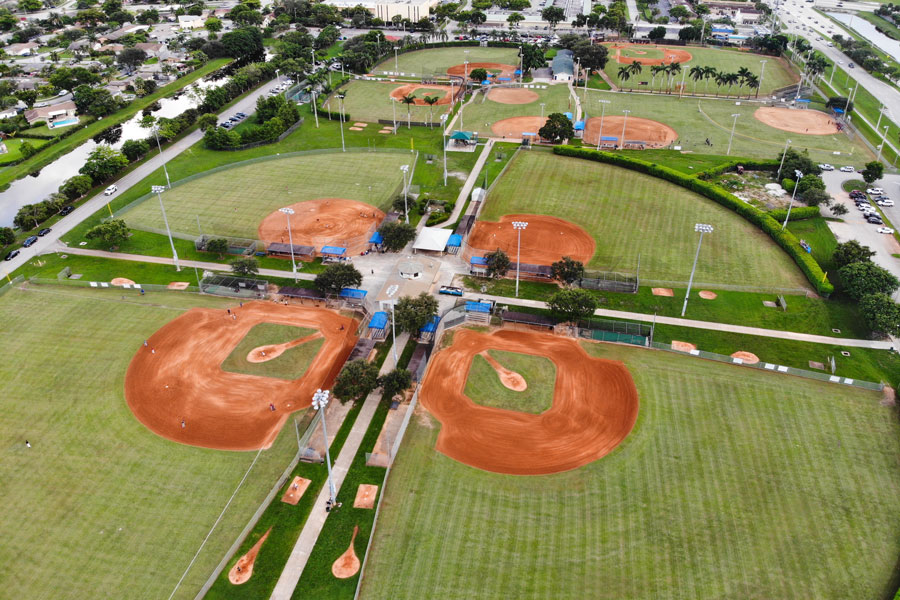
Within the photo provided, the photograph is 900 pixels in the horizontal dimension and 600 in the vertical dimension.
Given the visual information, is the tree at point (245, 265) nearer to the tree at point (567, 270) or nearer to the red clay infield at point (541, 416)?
the red clay infield at point (541, 416)

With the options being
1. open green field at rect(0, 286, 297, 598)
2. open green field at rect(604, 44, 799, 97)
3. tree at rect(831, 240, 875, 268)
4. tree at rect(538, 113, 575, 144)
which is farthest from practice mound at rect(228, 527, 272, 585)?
open green field at rect(604, 44, 799, 97)

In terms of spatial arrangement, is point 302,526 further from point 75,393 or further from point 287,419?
point 75,393

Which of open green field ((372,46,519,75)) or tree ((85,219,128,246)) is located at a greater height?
open green field ((372,46,519,75))

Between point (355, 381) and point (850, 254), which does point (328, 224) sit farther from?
point (850, 254)

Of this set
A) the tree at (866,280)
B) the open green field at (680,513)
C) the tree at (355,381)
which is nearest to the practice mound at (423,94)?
the tree at (866,280)

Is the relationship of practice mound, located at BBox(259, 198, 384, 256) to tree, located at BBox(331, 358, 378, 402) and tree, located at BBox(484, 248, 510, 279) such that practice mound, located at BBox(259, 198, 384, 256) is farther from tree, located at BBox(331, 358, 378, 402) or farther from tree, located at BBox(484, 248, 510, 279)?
tree, located at BBox(331, 358, 378, 402)

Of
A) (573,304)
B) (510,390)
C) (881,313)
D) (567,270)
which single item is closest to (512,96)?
(567,270)
